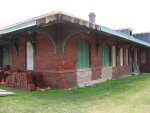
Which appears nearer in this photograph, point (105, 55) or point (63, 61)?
point (63, 61)

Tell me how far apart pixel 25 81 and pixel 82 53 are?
3.87 m

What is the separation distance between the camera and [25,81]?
8.59m

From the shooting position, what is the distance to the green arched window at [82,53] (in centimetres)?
998

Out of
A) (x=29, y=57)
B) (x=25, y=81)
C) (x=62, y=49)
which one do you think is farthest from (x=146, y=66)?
(x=25, y=81)

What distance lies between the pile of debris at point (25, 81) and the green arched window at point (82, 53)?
266 cm

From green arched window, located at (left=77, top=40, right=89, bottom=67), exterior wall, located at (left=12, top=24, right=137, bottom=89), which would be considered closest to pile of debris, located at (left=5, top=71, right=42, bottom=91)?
exterior wall, located at (left=12, top=24, right=137, bottom=89)

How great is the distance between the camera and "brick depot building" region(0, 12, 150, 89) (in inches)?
303

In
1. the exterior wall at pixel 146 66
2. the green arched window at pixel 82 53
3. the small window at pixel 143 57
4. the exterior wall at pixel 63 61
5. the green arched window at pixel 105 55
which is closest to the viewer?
the exterior wall at pixel 63 61

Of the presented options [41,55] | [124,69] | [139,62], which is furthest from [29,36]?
[139,62]

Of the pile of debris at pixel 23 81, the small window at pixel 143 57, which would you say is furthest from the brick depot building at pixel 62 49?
the small window at pixel 143 57

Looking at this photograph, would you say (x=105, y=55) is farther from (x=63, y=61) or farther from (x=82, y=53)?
(x=63, y=61)

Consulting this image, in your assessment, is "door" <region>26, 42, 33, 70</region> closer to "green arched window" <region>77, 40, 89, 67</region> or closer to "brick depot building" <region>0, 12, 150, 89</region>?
"brick depot building" <region>0, 12, 150, 89</region>

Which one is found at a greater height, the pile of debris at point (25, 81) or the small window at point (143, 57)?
the small window at point (143, 57)

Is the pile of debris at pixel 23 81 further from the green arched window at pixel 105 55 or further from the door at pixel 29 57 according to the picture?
the green arched window at pixel 105 55
